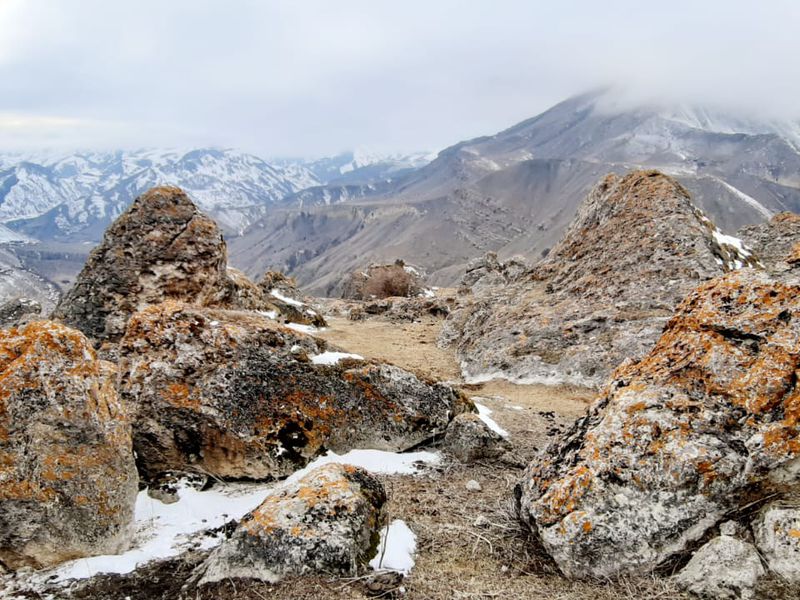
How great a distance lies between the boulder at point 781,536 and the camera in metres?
5.12

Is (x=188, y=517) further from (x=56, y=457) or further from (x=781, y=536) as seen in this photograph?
(x=781, y=536)

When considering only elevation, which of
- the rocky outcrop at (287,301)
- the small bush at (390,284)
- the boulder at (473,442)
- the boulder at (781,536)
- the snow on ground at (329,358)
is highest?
the snow on ground at (329,358)

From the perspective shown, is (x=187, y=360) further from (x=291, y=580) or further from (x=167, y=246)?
(x=167, y=246)

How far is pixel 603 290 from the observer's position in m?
22.8

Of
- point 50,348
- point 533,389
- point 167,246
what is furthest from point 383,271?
point 50,348

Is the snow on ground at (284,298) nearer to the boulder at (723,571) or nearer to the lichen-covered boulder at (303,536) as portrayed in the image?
the lichen-covered boulder at (303,536)

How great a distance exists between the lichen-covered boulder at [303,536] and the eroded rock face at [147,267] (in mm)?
17456

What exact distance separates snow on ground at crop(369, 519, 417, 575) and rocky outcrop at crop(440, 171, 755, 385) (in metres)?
13.0

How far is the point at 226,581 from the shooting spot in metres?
6.07

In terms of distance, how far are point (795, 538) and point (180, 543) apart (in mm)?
7641

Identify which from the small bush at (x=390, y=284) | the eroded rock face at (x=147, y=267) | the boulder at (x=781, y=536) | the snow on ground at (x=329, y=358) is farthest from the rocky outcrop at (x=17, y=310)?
the boulder at (x=781, y=536)

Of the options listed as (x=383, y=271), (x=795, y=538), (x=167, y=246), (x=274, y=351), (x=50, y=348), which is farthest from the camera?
(x=383, y=271)

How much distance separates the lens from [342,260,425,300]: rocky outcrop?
5744 cm

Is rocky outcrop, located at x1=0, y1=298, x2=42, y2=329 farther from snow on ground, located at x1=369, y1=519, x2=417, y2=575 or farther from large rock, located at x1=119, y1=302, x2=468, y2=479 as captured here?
snow on ground, located at x1=369, y1=519, x2=417, y2=575
